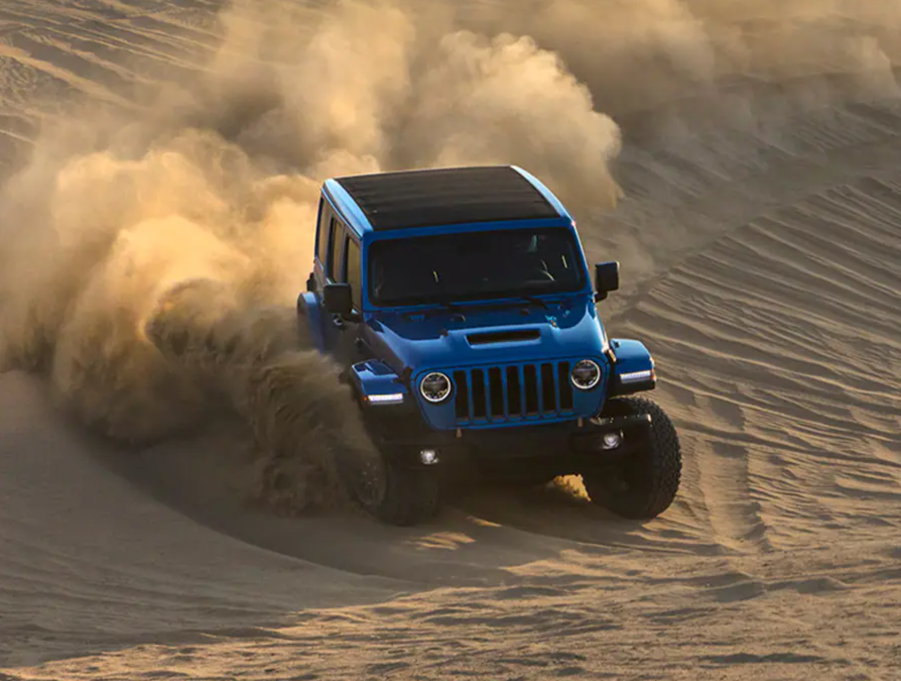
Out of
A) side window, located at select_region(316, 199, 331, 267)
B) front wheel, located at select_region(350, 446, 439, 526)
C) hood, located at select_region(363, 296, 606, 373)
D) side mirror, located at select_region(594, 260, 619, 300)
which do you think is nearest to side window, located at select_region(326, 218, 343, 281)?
side window, located at select_region(316, 199, 331, 267)

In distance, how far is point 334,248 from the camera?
1109 centimetres

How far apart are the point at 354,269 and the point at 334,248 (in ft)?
2.25

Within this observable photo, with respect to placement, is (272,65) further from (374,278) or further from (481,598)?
(481,598)

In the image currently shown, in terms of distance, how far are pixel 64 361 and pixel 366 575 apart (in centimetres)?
445

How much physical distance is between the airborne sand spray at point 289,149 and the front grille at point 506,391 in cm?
72

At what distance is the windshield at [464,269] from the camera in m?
10.1

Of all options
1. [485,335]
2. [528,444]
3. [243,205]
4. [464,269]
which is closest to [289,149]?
[243,205]

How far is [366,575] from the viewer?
8.99 meters

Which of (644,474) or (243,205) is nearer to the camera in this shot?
(644,474)

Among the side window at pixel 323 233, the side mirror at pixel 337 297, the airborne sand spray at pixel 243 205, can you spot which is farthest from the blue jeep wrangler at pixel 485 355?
the side window at pixel 323 233

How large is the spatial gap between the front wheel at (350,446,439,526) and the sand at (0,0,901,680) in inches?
5.1

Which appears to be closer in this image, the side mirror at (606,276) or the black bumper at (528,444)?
the black bumper at (528,444)

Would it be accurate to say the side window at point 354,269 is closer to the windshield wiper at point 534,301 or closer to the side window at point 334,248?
the side window at point 334,248

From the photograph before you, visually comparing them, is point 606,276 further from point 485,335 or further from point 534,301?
point 485,335
